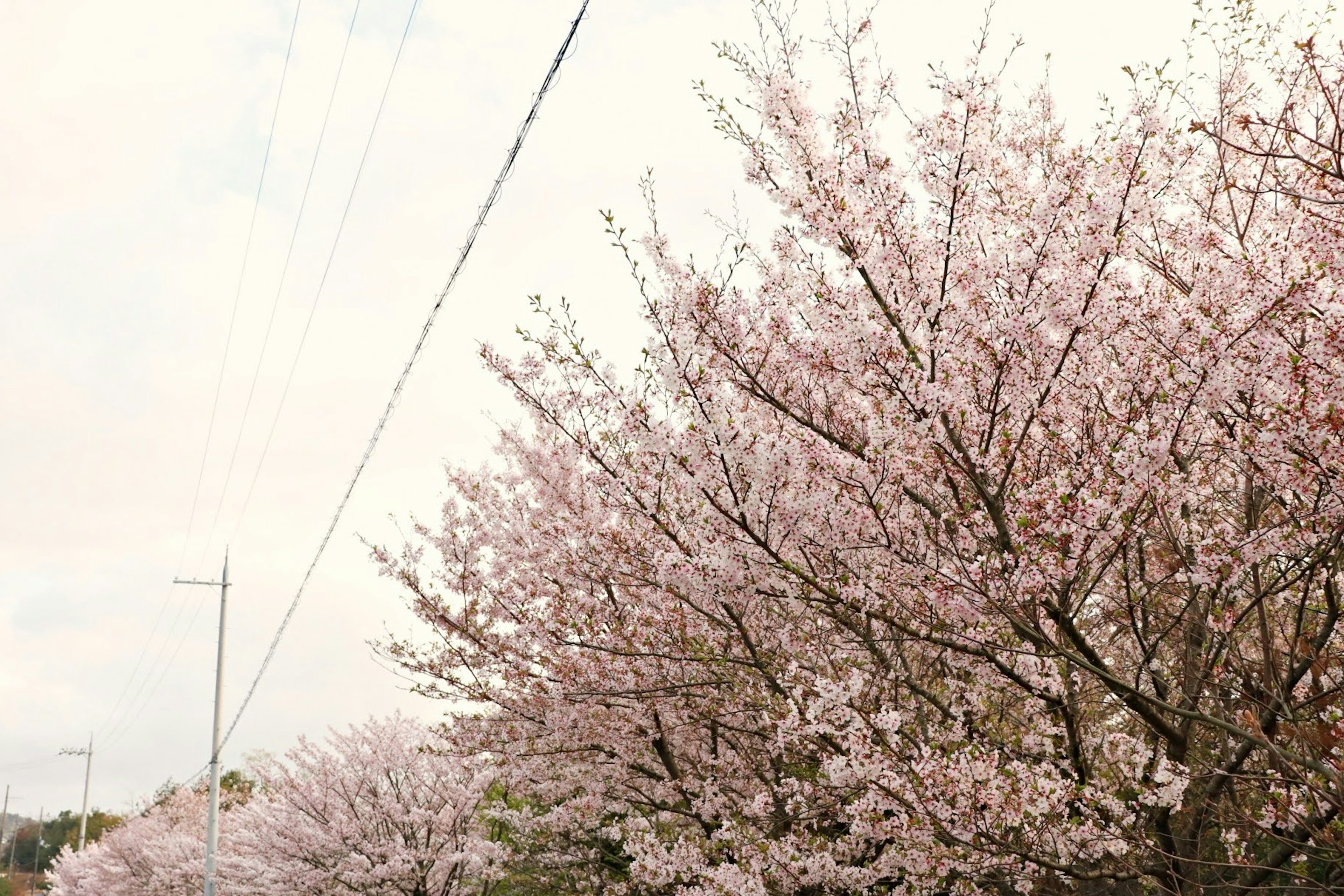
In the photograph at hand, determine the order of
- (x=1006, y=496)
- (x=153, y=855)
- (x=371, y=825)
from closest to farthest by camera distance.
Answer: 1. (x=1006, y=496)
2. (x=371, y=825)
3. (x=153, y=855)

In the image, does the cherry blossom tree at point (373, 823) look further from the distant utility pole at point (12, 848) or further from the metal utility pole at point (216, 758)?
the distant utility pole at point (12, 848)

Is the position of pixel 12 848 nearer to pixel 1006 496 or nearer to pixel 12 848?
pixel 12 848

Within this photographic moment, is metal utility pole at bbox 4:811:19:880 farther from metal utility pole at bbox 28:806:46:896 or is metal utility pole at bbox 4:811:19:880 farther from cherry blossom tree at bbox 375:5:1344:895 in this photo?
cherry blossom tree at bbox 375:5:1344:895

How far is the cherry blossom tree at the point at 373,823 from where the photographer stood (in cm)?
1377

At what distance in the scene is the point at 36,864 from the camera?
7269 centimetres

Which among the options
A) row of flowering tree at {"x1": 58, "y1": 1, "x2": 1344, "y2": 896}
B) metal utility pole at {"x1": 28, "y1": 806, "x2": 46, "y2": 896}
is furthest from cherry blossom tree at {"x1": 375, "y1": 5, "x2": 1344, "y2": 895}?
metal utility pole at {"x1": 28, "y1": 806, "x2": 46, "y2": 896}

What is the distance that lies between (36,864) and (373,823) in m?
76.3

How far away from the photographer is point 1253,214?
621 cm

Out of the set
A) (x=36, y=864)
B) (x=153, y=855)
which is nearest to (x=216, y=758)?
(x=153, y=855)

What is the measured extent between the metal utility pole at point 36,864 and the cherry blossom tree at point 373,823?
55929 millimetres

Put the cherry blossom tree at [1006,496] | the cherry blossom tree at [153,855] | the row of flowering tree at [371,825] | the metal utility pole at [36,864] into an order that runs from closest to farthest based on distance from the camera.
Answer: the cherry blossom tree at [1006,496], the row of flowering tree at [371,825], the cherry blossom tree at [153,855], the metal utility pole at [36,864]

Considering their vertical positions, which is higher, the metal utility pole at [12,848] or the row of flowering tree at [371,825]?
the metal utility pole at [12,848]

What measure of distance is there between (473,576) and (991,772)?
5.97m

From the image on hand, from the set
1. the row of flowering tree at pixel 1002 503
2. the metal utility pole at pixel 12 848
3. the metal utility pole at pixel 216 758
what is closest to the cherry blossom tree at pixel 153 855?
the metal utility pole at pixel 216 758
